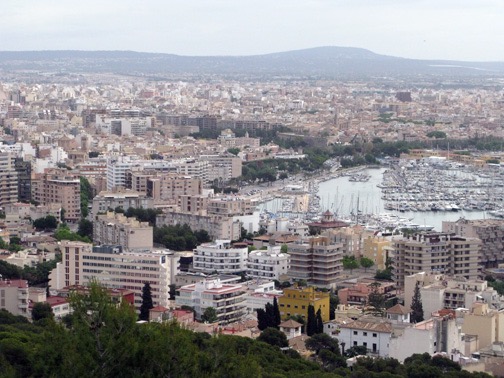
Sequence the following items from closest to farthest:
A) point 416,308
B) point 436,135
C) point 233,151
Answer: point 416,308 → point 233,151 → point 436,135

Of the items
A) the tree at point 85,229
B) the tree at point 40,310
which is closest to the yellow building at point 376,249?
the tree at point 85,229

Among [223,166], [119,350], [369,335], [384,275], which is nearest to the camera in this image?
[119,350]

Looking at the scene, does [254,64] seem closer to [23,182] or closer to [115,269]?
[23,182]

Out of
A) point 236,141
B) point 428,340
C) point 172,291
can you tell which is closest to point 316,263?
point 172,291

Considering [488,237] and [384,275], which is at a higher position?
[488,237]

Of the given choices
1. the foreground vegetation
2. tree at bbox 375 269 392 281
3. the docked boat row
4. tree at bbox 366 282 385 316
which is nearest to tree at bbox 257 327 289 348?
tree at bbox 366 282 385 316

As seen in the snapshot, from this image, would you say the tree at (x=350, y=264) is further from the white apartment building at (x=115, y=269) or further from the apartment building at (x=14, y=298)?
the apartment building at (x=14, y=298)
